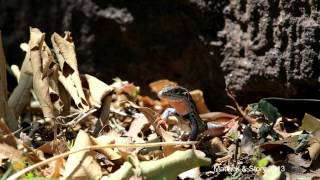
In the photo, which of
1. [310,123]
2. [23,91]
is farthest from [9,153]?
[310,123]

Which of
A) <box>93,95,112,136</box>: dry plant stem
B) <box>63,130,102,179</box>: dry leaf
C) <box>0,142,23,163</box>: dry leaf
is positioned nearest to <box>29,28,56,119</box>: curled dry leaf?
<box>93,95,112,136</box>: dry plant stem

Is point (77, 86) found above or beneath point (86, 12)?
beneath

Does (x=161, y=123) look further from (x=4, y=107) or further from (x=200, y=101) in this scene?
→ (x=4, y=107)

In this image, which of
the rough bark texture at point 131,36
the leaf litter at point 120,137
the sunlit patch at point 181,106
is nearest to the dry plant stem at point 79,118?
the leaf litter at point 120,137

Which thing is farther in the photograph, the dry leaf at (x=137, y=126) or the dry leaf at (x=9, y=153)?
the dry leaf at (x=137, y=126)

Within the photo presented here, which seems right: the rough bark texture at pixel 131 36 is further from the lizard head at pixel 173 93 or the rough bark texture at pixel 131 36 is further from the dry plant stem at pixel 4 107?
the dry plant stem at pixel 4 107

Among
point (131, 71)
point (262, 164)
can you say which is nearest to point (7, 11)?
point (131, 71)

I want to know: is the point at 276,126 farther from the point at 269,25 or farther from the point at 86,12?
the point at 86,12
